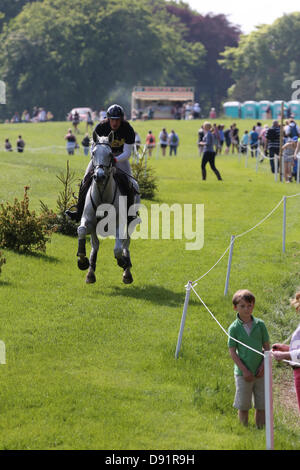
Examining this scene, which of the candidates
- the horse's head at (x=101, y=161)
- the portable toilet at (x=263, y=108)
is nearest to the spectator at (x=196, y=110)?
the portable toilet at (x=263, y=108)

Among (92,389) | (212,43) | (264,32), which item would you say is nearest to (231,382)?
(92,389)

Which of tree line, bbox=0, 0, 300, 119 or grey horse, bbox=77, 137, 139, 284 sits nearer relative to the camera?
grey horse, bbox=77, 137, 139, 284

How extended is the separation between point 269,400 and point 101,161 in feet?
20.3

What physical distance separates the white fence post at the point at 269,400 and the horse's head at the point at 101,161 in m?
5.98

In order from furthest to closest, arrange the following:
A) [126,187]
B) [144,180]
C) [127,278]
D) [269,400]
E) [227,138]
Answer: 1. [227,138]
2. [144,180]
3. [127,278]
4. [126,187]
5. [269,400]

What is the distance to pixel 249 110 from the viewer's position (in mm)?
84312

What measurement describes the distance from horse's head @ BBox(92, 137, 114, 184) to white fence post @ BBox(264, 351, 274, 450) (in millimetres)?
5976

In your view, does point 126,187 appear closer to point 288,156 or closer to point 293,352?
point 293,352

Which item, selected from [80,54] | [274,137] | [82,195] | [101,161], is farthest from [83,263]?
[80,54]

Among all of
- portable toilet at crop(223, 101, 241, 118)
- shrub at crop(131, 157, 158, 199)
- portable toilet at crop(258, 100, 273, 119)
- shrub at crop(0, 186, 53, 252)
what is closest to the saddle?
shrub at crop(0, 186, 53, 252)

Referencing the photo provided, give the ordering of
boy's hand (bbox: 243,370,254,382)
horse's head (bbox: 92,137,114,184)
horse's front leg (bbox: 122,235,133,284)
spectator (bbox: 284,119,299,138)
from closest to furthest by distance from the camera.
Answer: boy's hand (bbox: 243,370,254,382) → horse's head (bbox: 92,137,114,184) → horse's front leg (bbox: 122,235,133,284) → spectator (bbox: 284,119,299,138)

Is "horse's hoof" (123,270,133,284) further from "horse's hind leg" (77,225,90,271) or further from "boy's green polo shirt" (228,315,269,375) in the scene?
"boy's green polo shirt" (228,315,269,375)

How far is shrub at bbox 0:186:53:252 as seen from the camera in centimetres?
1667
